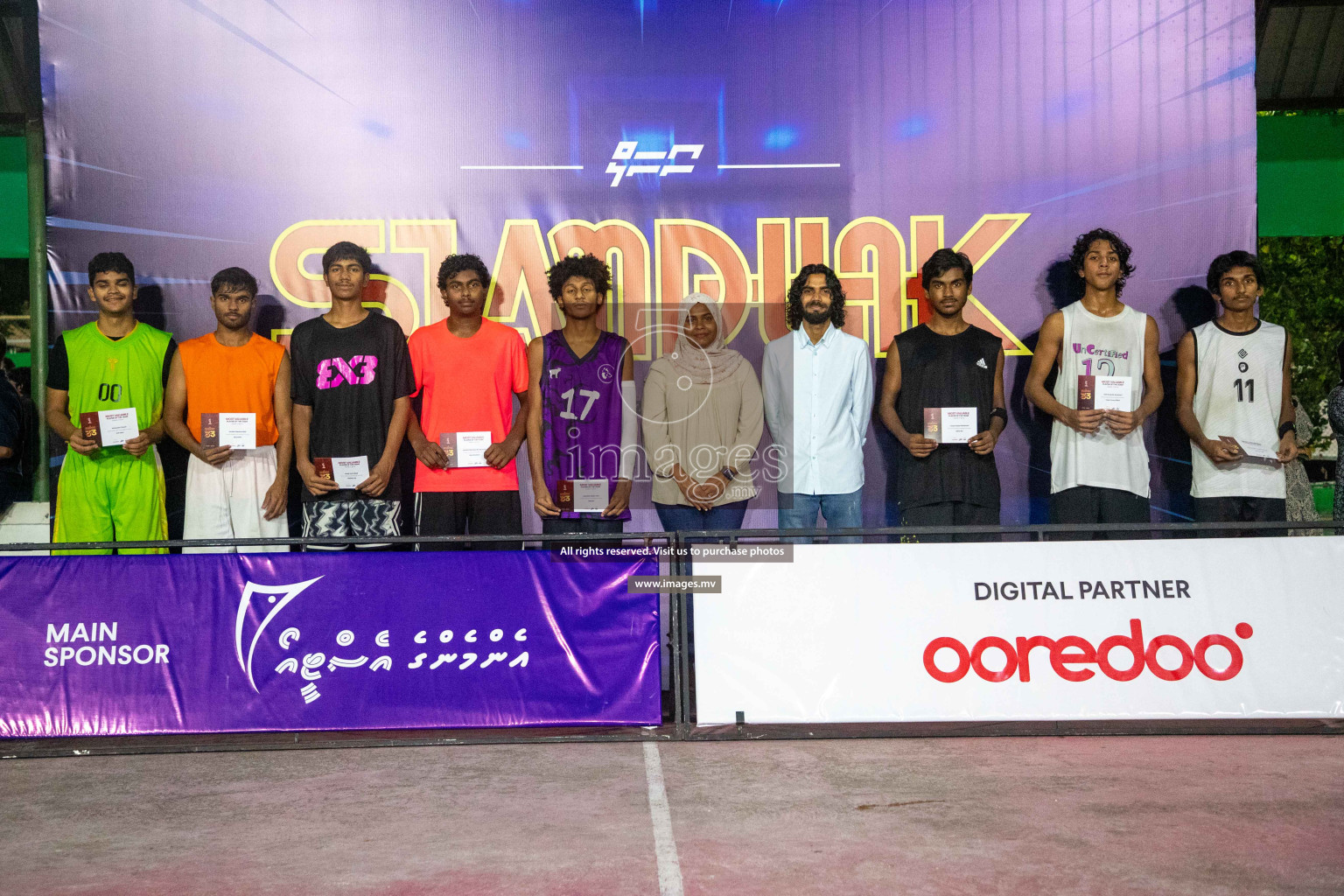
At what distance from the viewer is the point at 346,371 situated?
6.50 metres

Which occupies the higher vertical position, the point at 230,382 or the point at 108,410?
the point at 230,382

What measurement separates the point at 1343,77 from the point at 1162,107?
119 inches

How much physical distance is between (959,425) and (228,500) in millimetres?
4283

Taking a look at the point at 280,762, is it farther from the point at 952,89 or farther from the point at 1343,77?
the point at 1343,77

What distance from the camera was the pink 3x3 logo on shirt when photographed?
649 centimetres

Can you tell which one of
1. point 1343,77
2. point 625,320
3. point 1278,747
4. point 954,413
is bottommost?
point 1278,747

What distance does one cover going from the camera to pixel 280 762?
17.1 feet

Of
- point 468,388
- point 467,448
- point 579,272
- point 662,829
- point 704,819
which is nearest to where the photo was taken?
point 662,829

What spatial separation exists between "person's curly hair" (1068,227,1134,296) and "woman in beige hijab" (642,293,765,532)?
2.19 metres

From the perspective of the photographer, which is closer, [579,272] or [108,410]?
[108,410]

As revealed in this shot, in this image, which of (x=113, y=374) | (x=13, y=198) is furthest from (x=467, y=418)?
(x=13, y=198)

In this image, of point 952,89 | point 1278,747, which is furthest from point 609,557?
point 952,89

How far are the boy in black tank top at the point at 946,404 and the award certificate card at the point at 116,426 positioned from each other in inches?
174

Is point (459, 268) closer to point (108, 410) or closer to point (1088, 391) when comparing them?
point (108, 410)
